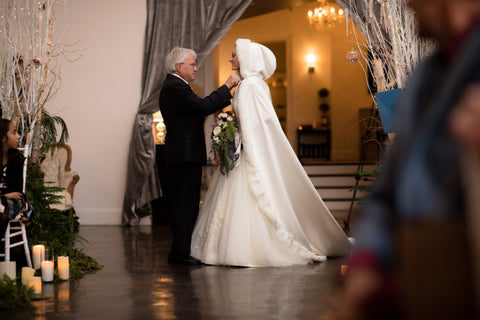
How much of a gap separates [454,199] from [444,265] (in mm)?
91

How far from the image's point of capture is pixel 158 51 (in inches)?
326

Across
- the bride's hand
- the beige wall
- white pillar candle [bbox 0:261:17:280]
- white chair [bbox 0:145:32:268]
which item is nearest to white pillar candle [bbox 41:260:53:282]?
white pillar candle [bbox 0:261:17:280]

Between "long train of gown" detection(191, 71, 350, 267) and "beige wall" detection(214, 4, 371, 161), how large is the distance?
929 cm

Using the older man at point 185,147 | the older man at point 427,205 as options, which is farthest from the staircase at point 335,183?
the older man at point 427,205

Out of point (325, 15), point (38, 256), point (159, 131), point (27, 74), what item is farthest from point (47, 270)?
point (325, 15)

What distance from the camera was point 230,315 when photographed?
3152mm

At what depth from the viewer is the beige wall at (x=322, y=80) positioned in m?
14.3

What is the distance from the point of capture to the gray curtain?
8.09m

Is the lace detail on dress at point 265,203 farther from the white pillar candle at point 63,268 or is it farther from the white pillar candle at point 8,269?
the white pillar candle at point 8,269

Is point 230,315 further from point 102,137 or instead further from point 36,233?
point 102,137

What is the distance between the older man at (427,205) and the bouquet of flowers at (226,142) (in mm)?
3925

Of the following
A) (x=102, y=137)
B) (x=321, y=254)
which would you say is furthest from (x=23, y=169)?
(x=102, y=137)

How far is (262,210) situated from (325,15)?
9.04 meters

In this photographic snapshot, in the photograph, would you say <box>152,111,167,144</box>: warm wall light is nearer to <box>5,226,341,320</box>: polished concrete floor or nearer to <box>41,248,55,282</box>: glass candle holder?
<box>5,226,341,320</box>: polished concrete floor
